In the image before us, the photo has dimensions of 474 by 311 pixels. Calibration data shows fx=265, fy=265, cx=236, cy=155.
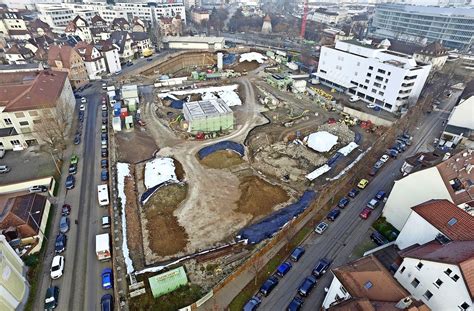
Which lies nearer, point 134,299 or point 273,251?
point 134,299

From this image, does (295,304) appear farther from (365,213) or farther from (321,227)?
(365,213)

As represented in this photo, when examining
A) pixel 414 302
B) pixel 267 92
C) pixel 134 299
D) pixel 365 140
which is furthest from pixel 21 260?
pixel 267 92

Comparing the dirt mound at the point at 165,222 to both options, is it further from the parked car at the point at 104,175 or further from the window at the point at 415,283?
the window at the point at 415,283

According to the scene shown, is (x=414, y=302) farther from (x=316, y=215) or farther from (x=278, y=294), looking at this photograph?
(x=316, y=215)

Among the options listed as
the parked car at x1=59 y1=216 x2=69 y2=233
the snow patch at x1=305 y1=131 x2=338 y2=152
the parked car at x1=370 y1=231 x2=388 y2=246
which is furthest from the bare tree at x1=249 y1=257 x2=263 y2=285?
the snow patch at x1=305 y1=131 x2=338 y2=152

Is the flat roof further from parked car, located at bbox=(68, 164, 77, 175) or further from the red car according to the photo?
the red car

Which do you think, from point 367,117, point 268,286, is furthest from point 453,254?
point 367,117
